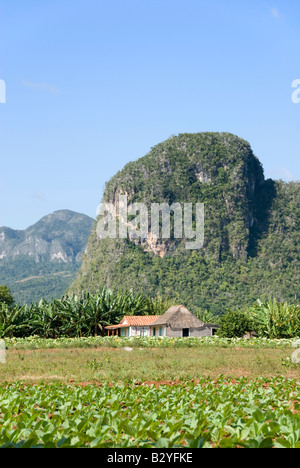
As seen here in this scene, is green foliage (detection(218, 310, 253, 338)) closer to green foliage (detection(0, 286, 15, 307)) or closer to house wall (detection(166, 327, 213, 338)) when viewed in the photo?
house wall (detection(166, 327, 213, 338))

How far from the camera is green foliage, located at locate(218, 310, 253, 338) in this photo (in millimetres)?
27250

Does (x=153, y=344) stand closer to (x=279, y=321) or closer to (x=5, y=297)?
(x=279, y=321)

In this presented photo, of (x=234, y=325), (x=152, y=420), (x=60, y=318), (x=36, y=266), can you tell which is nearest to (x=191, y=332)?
(x=234, y=325)

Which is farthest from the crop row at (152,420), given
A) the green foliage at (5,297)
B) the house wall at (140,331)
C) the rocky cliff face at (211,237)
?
the rocky cliff face at (211,237)

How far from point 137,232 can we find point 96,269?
8.80 meters

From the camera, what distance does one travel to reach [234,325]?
27203 mm

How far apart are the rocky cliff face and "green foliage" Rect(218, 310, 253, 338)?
159 ft

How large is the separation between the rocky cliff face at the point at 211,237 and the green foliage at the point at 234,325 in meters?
48.3

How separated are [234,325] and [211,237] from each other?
64.3 metres

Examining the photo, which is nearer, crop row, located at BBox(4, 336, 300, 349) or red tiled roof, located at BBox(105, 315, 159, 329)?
crop row, located at BBox(4, 336, 300, 349)

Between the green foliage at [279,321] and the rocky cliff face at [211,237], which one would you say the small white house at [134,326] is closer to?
the green foliage at [279,321]

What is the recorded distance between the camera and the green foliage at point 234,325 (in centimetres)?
2725

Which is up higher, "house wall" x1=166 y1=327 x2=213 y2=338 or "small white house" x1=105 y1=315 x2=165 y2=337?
"small white house" x1=105 y1=315 x2=165 y2=337

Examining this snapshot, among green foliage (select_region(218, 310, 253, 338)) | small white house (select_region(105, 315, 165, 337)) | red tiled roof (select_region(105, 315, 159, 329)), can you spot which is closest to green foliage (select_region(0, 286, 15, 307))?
small white house (select_region(105, 315, 165, 337))
